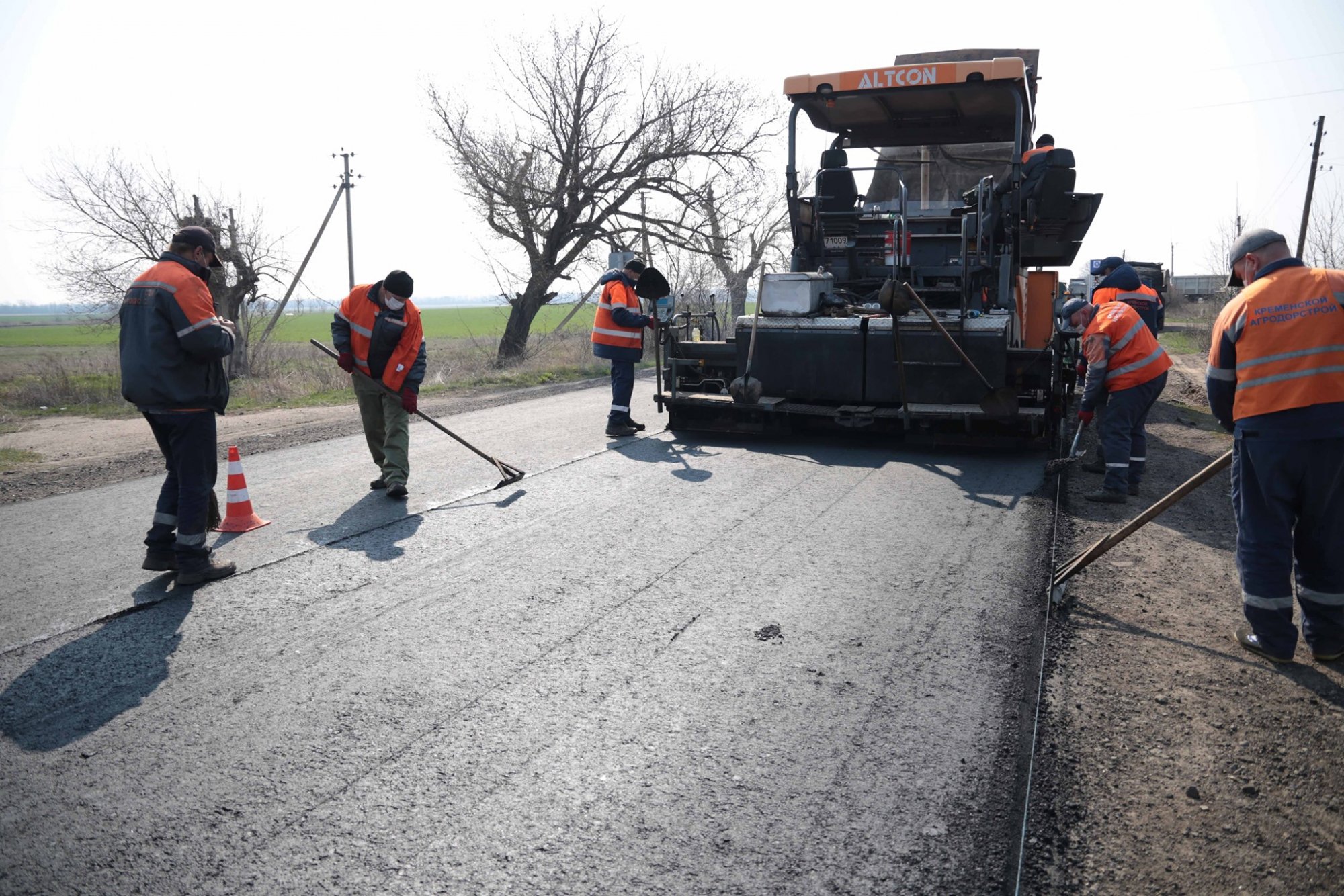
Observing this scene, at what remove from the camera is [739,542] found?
5.36 m

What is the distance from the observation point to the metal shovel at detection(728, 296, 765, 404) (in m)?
8.45

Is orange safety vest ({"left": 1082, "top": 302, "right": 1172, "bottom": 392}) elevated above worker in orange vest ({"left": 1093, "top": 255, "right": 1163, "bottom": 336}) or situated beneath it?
situated beneath

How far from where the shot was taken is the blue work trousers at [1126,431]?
668cm

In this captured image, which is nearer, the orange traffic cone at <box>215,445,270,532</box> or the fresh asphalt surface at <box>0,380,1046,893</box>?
the fresh asphalt surface at <box>0,380,1046,893</box>

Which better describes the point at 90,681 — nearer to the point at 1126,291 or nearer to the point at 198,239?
the point at 198,239

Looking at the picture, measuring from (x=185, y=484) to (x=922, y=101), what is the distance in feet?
23.6

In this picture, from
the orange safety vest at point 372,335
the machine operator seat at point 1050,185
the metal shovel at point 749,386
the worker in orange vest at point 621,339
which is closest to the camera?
the orange safety vest at point 372,335

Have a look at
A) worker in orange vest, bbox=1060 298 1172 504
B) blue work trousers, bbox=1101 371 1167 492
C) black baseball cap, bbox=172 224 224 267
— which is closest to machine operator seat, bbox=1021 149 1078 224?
worker in orange vest, bbox=1060 298 1172 504

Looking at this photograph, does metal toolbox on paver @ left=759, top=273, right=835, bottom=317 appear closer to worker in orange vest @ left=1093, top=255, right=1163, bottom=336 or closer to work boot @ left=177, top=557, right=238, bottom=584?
worker in orange vest @ left=1093, top=255, right=1163, bottom=336

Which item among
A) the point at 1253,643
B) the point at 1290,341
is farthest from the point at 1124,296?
the point at 1253,643

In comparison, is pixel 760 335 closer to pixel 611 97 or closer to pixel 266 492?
pixel 266 492

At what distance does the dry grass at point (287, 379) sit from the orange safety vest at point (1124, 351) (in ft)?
35.3

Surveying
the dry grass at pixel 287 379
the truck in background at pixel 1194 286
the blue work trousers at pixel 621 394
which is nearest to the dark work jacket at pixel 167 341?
the blue work trousers at pixel 621 394

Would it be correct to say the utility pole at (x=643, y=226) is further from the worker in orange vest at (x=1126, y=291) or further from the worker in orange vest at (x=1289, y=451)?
the worker in orange vest at (x=1289, y=451)
